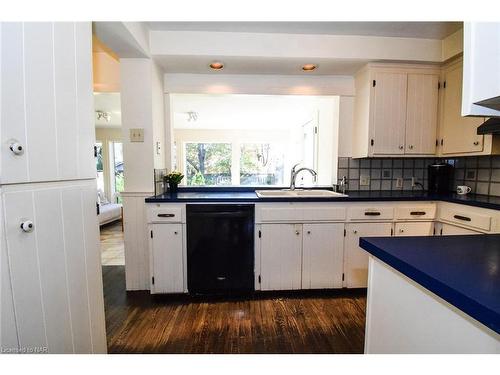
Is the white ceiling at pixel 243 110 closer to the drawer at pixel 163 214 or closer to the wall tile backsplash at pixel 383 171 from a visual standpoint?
the wall tile backsplash at pixel 383 171

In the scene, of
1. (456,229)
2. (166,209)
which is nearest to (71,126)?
(166,209)

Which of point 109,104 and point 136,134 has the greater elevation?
point 109,104

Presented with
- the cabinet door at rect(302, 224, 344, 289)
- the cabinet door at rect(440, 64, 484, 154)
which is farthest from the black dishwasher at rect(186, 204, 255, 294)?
the cabinet door at rect(440, 64, 484, 154)

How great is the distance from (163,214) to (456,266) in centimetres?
188

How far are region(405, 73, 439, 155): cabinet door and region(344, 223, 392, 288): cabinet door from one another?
834mm

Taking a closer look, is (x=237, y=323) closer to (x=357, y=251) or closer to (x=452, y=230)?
(x=357, y=251)

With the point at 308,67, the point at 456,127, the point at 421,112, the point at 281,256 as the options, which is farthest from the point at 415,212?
the point at 308,67

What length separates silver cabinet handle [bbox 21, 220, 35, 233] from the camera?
0.77 m

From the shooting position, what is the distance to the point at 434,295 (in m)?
0.66

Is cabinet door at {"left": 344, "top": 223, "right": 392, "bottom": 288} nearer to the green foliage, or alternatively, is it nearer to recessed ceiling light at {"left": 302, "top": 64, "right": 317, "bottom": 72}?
recessed ceiling light at {"left": 302, "top": 64, "right": 317, "bottom": 72}

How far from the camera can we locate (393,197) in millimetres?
2133

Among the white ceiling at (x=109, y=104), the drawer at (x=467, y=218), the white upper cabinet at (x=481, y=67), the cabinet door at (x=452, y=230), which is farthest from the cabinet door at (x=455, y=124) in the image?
the white ceiling at (x=109, y=104)

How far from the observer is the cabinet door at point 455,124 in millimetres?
2064

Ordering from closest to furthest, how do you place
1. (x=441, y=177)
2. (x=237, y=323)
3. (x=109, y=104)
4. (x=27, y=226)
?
(x=27, y=226) → (x=237, y=323) → (x=441, y=177) → (x=109, y=104)
